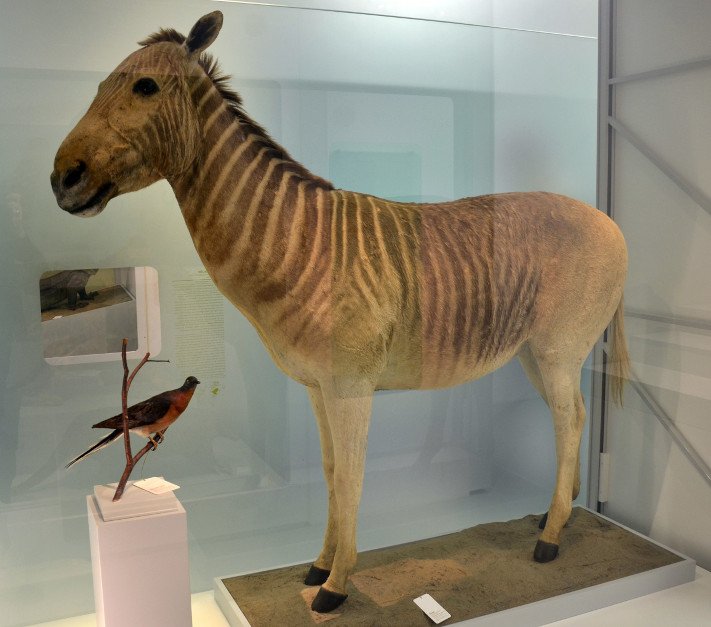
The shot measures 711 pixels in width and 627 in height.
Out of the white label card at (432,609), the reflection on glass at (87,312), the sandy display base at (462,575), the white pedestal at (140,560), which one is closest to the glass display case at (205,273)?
the reflection on glass at (87,312)

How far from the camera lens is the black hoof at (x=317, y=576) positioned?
96.7 inches

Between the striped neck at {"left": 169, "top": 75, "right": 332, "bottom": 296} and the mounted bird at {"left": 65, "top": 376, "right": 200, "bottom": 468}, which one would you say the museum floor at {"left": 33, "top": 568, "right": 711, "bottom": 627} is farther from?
the striped neck at {"left": 169, "top": 75, "right": 332, "bottom": 296}

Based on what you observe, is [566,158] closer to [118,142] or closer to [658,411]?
[658,411]

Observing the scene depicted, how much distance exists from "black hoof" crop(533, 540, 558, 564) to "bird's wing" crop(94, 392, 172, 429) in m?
1.43

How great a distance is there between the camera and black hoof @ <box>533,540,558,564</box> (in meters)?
2.68

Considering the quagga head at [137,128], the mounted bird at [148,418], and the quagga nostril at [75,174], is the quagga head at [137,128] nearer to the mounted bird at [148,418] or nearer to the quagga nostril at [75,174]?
the quagga nostril at [75,174]

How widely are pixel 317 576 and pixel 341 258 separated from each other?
3.44 ft

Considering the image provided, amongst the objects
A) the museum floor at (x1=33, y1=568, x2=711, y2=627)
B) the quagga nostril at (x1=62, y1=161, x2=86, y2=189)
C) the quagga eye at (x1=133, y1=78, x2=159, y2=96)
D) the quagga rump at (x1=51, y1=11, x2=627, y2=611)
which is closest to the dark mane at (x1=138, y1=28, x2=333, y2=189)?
the quagga rump at (x1=51, y1=11, x2=627, y2=611)

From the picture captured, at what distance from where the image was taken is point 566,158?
275 cm

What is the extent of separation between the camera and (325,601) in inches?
91.1

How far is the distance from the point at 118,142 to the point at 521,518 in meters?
1.99

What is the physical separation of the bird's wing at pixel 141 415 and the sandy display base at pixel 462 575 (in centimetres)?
68

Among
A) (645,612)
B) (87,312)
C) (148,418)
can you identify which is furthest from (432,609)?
(87,312)

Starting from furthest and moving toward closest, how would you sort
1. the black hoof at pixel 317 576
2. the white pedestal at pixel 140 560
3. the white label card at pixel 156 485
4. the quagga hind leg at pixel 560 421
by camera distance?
1. the quagga hind leg at pixel 560 421
2. the black hoof at pixel 317 576
3. the white label card at pixel 156 485
4. the white pedestal at pixel 140 560
